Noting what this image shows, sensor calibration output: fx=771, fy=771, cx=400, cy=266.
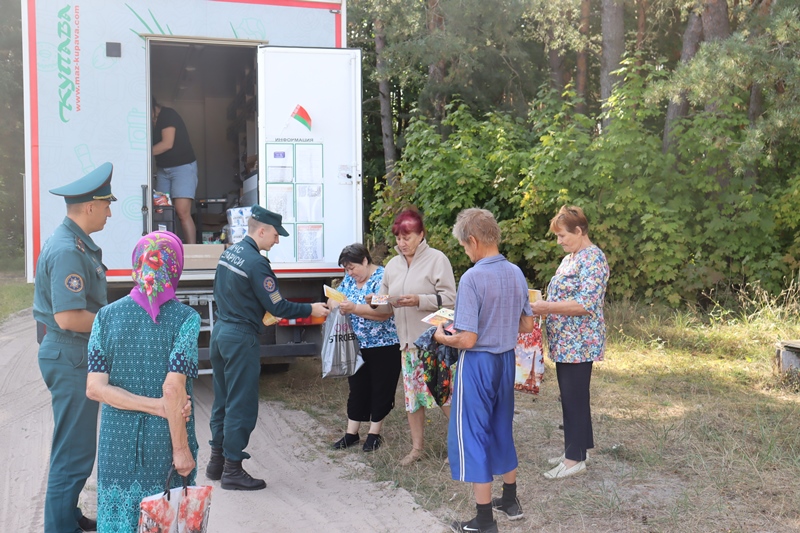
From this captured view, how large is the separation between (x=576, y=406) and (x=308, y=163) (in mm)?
3120

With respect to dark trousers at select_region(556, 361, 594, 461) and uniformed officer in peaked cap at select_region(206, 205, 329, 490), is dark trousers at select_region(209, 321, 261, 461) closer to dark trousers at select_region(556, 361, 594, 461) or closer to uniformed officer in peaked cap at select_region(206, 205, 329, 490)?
uniformed officer in peaked cap at select_region(206, 205, 329, 490)

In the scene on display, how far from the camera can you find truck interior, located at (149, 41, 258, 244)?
28.3ft

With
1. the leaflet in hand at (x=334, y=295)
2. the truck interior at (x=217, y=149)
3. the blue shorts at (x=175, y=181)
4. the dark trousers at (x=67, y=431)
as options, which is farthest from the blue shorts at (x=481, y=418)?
the blue shorts at (x=175, y=181)

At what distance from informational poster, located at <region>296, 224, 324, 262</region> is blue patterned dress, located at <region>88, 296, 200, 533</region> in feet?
12.6

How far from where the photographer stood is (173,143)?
25.8ft

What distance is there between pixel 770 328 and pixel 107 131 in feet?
23.9

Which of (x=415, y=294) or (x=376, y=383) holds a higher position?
(x=415, y=294)

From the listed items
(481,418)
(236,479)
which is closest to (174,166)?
(236,479)

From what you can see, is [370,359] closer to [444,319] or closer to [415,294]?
[415,294]

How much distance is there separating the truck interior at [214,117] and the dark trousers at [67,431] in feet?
13.1

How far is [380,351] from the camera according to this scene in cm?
543

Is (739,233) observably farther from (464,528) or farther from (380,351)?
(464,528)

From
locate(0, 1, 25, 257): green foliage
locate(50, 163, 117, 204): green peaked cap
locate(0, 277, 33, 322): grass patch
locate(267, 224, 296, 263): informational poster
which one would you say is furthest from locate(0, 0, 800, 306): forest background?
locate(0, 1, 25, 257): green foliage

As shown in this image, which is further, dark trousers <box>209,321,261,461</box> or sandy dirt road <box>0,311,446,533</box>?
dark trousers <box>209,321,261,461</box>
